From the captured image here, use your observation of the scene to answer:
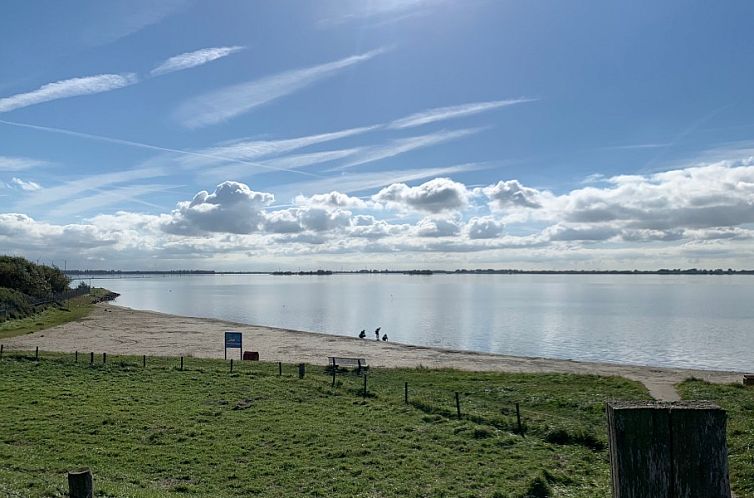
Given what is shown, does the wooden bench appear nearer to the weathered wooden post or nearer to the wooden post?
the wooden post

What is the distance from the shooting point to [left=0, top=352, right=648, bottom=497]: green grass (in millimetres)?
14109

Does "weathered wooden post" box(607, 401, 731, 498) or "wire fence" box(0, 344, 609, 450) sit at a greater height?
"weathered wooden post" box(607, 401, 731, 498)

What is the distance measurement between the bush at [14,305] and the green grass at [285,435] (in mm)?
45756

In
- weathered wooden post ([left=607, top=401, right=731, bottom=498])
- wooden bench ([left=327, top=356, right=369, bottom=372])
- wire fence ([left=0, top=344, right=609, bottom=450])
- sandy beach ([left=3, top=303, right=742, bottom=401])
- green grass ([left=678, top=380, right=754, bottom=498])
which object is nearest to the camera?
weathered wooden post ([left=607, top=401, right=731, bottom=498])

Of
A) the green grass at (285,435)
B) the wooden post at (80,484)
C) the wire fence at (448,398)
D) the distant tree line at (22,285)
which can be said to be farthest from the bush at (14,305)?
the wooden post at (80,484)

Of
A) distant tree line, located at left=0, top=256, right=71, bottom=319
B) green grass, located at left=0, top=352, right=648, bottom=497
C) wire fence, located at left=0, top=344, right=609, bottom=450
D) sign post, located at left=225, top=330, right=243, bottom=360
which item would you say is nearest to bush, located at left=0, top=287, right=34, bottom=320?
distant tree line, located at left=0, top=256, right=71, bottom=319

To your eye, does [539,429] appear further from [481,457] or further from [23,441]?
[23,441]

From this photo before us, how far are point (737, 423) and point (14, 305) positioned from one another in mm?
79772

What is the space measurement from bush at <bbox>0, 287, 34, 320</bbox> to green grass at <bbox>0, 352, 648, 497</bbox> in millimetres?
45756

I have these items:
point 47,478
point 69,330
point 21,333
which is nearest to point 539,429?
point 47,478

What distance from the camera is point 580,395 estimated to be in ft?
89.3

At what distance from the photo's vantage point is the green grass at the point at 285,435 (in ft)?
46.3

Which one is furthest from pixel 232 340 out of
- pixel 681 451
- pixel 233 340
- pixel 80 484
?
pixel 681 451

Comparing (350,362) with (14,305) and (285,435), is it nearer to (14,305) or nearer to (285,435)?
(285,435)
